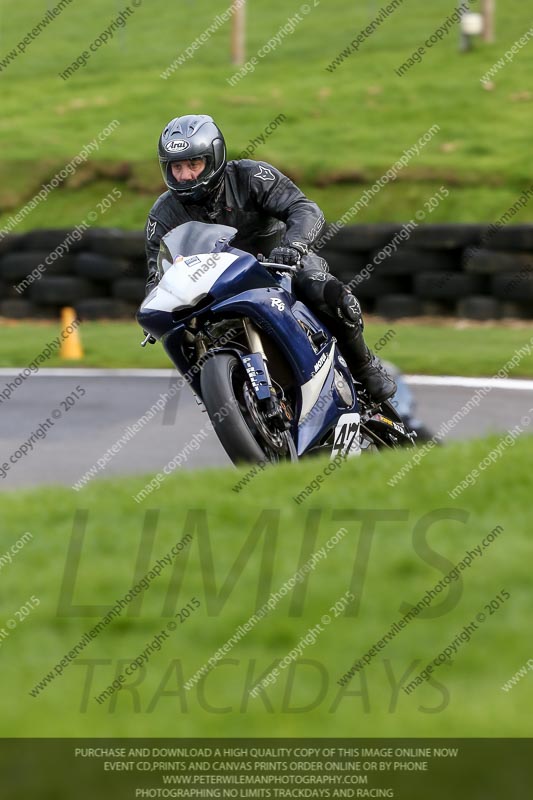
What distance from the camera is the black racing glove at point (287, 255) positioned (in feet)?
20.1

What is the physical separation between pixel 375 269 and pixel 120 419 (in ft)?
17.2

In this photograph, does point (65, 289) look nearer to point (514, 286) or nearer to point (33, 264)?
point (33, 264)

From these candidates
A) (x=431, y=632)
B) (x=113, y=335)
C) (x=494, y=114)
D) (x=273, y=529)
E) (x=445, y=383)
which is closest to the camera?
(x=431, y=632)

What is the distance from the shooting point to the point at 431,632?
3609mm

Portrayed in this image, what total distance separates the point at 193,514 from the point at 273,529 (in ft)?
1.15

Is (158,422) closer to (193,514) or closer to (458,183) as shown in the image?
(193,514)

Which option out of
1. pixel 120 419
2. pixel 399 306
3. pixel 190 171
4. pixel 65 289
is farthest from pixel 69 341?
pixel 190 171

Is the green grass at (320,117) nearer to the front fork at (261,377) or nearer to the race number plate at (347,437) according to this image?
the race number plate at (347,437)

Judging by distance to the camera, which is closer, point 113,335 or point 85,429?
point 85,429

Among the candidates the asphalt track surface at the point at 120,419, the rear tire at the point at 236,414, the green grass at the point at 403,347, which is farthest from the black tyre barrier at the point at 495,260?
the rear tire at the point at 236,414

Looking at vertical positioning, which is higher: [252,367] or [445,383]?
[252,367]

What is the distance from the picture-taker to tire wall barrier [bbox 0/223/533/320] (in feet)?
42.6
